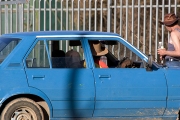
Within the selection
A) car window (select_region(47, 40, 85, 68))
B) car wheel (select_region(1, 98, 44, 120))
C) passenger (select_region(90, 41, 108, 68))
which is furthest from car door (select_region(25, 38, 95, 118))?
passenger (select_region(90, 41, 108, 68))

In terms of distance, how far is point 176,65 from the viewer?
7.71m

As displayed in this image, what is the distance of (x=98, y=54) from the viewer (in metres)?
7.43

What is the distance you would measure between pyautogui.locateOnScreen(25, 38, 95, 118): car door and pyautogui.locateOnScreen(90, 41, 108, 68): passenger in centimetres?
35

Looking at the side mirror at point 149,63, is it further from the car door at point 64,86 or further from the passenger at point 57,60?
the passenger at point 57,60

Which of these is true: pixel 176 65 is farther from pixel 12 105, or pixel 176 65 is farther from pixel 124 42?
pixel 12 105

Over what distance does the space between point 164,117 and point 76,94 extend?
1350 millimetres

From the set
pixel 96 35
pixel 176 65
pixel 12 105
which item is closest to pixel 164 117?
pixel 176 65

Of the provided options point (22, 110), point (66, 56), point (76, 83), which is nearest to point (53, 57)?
point (66, 56)

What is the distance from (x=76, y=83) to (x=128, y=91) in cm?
74

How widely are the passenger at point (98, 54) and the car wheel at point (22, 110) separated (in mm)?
1079

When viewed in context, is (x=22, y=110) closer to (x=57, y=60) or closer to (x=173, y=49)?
(x=57, y=60)

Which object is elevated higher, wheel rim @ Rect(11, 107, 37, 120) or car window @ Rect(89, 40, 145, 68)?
car window @ Rect(89, 40, 145, 68)

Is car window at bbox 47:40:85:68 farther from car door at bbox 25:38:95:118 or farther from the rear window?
the rear window

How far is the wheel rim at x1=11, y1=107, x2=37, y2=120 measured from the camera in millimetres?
6969
